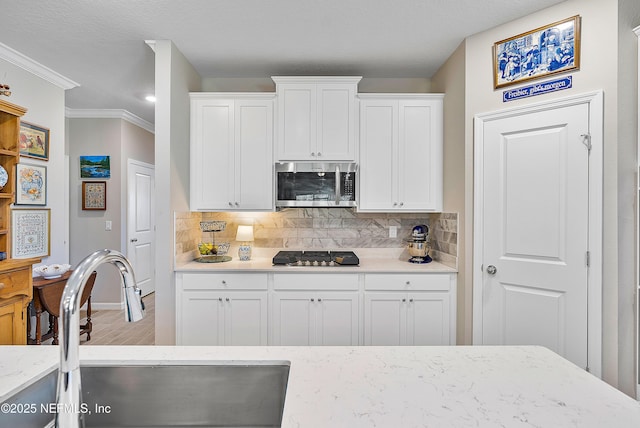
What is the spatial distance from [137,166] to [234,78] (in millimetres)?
2490

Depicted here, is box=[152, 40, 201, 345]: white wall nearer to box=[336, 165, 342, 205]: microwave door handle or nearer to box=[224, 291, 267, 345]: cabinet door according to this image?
box=[224, 291, 267, 345]: cabinet door

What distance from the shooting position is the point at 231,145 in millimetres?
3012

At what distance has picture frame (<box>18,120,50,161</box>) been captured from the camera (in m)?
3.10

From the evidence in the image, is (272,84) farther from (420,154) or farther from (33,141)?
(33,141)

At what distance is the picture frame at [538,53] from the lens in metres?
2.11

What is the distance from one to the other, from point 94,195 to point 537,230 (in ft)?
16.8

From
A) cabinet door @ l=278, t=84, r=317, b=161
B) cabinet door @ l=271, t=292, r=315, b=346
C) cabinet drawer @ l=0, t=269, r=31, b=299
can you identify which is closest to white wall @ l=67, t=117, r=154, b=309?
cabinet drawer @ l=0, t=269, r=31, b=299

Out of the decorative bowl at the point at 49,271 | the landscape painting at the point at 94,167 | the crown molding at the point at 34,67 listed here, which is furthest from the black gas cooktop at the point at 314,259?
the landscape painting at the point at 94,167

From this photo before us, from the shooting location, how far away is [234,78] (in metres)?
3.38

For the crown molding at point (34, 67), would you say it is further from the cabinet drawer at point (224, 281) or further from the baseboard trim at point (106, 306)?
the baseboard trim at point (106, 306)

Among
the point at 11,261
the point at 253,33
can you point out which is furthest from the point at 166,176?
the point at 253,33

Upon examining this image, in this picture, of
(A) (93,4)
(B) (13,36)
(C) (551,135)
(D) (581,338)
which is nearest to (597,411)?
(D) (581,338)

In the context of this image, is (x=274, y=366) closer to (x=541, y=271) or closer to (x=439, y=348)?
(x=439, y=348)

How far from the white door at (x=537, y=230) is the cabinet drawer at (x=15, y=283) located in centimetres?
337
